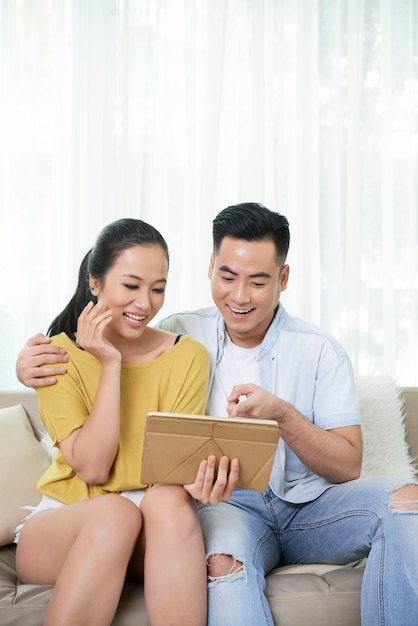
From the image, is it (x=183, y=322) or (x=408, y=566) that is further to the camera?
(x=183, y=322)

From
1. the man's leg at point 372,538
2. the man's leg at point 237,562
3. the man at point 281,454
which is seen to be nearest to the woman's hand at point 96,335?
the man at point 281,454

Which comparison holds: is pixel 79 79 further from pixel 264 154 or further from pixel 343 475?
pixel 343 475

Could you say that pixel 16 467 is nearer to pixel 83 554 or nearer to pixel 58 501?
pixel 58 501

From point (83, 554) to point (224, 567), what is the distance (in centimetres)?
30

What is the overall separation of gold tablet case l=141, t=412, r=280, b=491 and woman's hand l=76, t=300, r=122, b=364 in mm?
275

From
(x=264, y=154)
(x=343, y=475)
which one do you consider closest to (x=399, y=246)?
(x=264, y=154)

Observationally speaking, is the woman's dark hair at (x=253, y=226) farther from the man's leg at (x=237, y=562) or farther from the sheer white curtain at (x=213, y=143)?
the sheer white curtain at (x=213, y=143)

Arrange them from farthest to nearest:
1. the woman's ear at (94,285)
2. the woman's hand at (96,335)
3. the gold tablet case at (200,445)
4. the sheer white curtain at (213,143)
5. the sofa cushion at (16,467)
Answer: the sheer white curtain at (213,143), the sofa cushion at (16,467), the woman's ear at (94,285), the woman's hand at (96,335), the gold tablet case at (200,445)

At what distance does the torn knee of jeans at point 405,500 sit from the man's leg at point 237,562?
12.3 inches

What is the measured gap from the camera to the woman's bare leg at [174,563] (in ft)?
4.96

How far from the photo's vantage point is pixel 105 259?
182 centimetres

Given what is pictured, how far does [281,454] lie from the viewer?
1.93 m

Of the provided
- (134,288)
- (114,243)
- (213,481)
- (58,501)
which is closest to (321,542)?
(213,481)

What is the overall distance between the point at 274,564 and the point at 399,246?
75.1 inches
